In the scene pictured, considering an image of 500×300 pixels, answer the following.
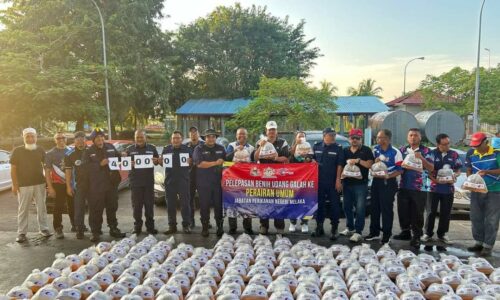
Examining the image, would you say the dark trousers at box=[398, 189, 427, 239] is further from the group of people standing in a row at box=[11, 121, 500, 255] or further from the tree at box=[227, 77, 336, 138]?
the tree at box=[227, 77, 336, 138]

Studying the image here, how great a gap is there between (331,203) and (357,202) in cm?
44

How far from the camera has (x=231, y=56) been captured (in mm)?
30719

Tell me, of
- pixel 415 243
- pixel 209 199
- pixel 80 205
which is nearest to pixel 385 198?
pixel 415 243

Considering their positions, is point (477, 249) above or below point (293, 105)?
below

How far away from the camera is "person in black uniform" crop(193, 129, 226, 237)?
22.9ft

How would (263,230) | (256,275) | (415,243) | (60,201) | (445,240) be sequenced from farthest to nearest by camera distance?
1. (60,201)
2. (263,230)
3. (445,240)
4. (415,243)
5. (256,275)

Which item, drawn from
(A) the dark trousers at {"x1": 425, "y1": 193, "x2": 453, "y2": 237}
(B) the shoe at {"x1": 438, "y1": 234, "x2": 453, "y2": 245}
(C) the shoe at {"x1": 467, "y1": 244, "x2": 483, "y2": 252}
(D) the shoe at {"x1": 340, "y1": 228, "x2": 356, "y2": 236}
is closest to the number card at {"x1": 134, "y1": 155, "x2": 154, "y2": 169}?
(D) the shoe at {"x1": 340, "y1": 228, "x2": 356, "y2": 236}

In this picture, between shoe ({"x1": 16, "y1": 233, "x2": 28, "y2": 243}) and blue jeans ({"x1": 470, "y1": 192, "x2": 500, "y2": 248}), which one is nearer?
blue jeans ({"x1": 470, "y1": 192, "x2": 500, "y2": 248})

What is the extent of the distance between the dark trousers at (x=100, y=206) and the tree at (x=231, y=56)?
2350 cm

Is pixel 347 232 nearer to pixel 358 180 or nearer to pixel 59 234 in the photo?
pixel 358 180

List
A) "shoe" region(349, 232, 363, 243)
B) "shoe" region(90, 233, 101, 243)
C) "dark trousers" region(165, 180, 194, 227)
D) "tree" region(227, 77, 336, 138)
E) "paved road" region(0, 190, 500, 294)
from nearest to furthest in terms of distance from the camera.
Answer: "paved road" region(0, 190, 500, 294) → "shoe" region(349, 232, 363, 243) → "shoe" region(90, 233, 101, 243) → "dark trousers" region(165, 180, 194, 227) → "tree" region(227, 77, 336, 138)

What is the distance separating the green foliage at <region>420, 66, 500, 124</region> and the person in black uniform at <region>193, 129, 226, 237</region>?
24893 millimetres

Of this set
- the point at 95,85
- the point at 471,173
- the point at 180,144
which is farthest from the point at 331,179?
the point at 95,85

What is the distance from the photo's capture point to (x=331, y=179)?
682cm
